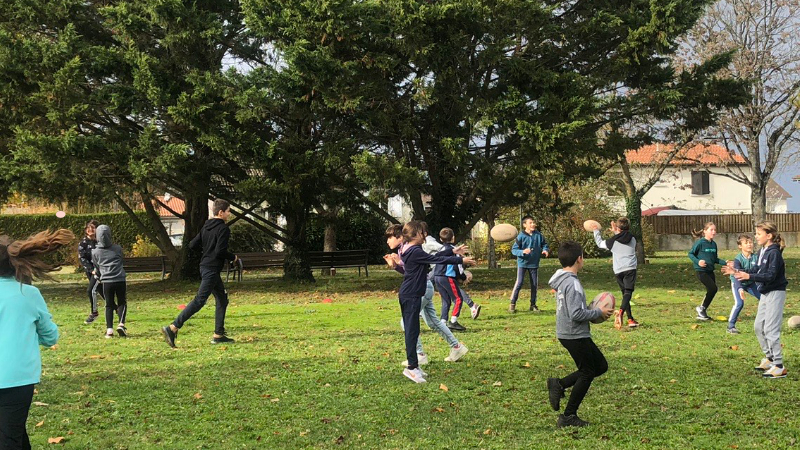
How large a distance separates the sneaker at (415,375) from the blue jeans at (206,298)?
3622 millimetres

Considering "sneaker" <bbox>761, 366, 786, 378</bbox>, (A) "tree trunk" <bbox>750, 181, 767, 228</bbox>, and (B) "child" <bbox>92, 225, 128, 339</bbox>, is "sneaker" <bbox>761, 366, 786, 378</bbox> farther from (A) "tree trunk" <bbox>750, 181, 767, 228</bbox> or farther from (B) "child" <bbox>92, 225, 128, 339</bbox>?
(A) "tree trunk" <bbox>750, 181, 767, 228</bbox>

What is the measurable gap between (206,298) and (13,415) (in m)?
6.55

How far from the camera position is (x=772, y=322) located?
8312 millimetres

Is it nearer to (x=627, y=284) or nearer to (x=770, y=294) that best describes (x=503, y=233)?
(x=627, y=284)

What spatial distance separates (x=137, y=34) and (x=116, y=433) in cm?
1683

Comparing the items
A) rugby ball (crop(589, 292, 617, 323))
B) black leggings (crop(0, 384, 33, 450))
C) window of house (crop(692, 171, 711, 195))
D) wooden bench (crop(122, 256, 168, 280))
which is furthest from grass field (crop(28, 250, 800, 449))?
window of house (crop(692, 171, 711, 195))

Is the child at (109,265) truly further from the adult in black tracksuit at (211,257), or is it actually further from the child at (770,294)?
the child at (770,294)

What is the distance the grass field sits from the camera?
6.14m

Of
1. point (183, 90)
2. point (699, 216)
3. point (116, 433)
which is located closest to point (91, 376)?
point (116, 433)

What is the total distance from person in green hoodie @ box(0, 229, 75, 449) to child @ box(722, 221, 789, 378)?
6526mm

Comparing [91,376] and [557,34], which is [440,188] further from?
[91,376]

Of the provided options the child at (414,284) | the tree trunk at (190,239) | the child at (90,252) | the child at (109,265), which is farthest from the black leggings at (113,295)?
the tree trunk at (190,239)

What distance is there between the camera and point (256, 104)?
19906 mm

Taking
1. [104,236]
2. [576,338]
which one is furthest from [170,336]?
[576,338]
